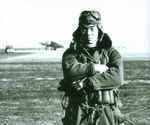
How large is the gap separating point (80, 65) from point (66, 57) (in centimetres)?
17

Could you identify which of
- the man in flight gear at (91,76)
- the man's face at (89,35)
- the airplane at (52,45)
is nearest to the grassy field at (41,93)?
the airplane at (52,45)

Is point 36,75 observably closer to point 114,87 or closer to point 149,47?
point 149,47

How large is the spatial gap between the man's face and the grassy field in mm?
2703

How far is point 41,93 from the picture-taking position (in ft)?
32.8

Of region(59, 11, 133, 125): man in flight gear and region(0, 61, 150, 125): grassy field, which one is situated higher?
region(59, 11, 133, 125): man in flight gear

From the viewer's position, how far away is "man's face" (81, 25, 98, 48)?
17.1 ft

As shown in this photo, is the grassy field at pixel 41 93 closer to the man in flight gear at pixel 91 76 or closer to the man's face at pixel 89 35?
the man in flight gear at pixel 91 76

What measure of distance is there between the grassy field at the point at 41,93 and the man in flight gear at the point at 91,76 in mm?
2521

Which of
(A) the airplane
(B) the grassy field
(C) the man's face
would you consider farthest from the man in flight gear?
(A) the airplane

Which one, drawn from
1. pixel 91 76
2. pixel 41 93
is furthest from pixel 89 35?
pixel 41 93

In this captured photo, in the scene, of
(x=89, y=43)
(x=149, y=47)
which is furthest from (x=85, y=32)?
(x=149, y=47)

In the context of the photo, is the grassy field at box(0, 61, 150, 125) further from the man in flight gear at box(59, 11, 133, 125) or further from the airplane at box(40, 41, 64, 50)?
the man in flight gear at box(59, 11, 133, 125)

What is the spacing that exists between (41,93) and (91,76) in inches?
195

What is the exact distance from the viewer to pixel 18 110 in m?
8.88
